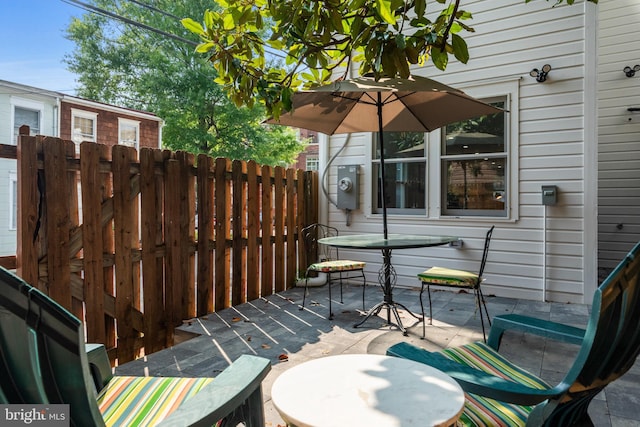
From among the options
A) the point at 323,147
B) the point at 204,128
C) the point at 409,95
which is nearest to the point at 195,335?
the point at 409,95

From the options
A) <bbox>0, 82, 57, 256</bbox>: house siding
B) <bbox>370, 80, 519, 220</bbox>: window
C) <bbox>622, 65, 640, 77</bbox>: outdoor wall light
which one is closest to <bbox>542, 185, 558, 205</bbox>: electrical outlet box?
<bbox>370, 80, 519, 220</bbox>: window

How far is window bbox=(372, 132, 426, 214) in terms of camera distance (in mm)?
5375

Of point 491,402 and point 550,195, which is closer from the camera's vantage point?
point 491,402

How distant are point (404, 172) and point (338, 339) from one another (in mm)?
2980

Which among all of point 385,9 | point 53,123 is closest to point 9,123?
point 53,123

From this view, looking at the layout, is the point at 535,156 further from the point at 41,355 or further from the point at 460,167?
the point at 41,355

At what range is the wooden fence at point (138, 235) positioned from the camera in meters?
2.63

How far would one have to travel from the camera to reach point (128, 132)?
1235 centimetres

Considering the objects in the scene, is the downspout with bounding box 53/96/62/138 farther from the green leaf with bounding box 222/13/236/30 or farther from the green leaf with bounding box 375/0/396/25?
the green leaf with bounding box 375/0/396/25

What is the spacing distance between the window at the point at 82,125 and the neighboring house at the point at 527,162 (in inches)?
338

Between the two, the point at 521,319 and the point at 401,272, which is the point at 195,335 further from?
the point at 401,272

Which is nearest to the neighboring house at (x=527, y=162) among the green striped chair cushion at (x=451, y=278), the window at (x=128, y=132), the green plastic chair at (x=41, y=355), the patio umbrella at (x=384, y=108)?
the patio umbrella at (x=384, y=108)

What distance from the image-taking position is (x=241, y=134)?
14.9 meters

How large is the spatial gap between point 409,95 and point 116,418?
11.0 ft
